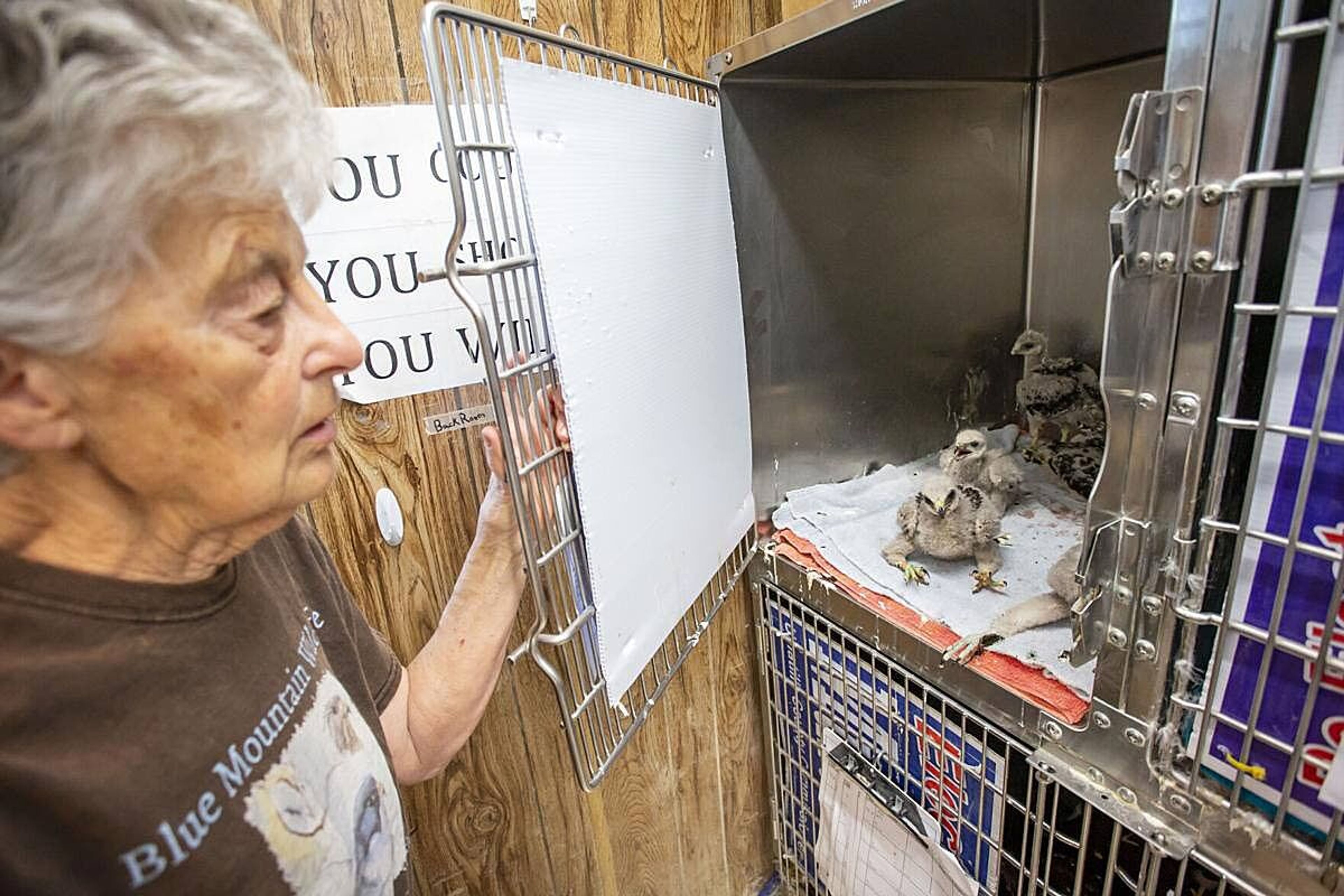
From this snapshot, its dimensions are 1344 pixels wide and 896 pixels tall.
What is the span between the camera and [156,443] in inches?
15.2

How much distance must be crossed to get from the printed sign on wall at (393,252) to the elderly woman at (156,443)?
25 centimetres

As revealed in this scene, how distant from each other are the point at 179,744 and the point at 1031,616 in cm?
82

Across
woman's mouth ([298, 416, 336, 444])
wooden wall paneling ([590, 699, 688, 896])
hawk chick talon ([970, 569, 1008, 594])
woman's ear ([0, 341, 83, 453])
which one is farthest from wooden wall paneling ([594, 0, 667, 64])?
wooden wall paneling ([590, 699, 688, 896])

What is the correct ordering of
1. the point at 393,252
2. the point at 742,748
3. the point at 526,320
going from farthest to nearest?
the point at 742,748
the point at 393,252
the point at 526,320

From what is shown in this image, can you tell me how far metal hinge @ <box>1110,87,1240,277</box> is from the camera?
1.45 feet

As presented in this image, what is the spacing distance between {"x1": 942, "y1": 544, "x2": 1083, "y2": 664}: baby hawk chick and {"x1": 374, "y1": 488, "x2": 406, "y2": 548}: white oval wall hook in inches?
26.1

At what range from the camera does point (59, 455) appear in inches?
15.4

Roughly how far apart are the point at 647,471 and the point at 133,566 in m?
0.43

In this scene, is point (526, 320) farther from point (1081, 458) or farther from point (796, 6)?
point (1081, 458)

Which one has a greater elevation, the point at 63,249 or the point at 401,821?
the point at 63,249

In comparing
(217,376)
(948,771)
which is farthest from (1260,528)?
(217,376)

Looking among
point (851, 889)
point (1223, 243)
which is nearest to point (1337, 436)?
point (1223, 243)

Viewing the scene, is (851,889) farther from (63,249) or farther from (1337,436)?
(63,249)

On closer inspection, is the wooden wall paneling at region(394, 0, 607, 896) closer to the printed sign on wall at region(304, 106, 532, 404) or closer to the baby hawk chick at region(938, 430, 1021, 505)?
the printed sign on wall at region(304, 106, 532, 404)
